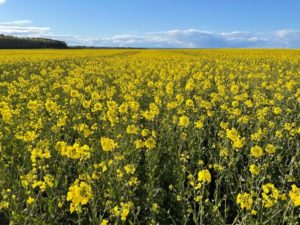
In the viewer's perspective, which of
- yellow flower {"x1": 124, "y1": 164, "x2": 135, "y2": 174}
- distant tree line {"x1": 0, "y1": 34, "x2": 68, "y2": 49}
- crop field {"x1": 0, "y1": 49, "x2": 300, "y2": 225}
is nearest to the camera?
crop field {"x1": 0, "y1": 49, "x2": 300, "y2": 225}

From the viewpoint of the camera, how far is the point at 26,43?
232 feet

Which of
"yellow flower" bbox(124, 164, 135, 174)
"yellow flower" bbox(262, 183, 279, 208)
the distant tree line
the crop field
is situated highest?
"yellow flower" bbox(262, 183, 279, 208)

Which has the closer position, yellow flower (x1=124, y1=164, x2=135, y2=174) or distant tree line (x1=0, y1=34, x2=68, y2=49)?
yellow flower (x1=124, y1=164, x2=135, y2=174)

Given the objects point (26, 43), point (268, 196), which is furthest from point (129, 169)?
point (26, 43)

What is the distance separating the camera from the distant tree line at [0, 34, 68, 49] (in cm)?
6694

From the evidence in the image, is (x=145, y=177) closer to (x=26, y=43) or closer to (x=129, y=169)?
(x=129, y=169)

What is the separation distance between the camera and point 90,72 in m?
14.1

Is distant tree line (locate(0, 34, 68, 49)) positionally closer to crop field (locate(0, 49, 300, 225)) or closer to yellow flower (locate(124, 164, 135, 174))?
crop field (locate(0, 49, 300, 225))

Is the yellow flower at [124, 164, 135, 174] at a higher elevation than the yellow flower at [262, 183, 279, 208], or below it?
below

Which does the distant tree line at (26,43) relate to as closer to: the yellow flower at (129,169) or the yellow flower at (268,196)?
the yellow flower at (129,169)

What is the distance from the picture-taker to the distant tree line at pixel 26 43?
66.9 meters

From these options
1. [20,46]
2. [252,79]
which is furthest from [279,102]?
[20,46]

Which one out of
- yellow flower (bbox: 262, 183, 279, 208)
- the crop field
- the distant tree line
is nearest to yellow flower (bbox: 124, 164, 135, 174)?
the crop field

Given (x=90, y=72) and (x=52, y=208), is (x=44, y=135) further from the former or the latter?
(x=90, y=72)
